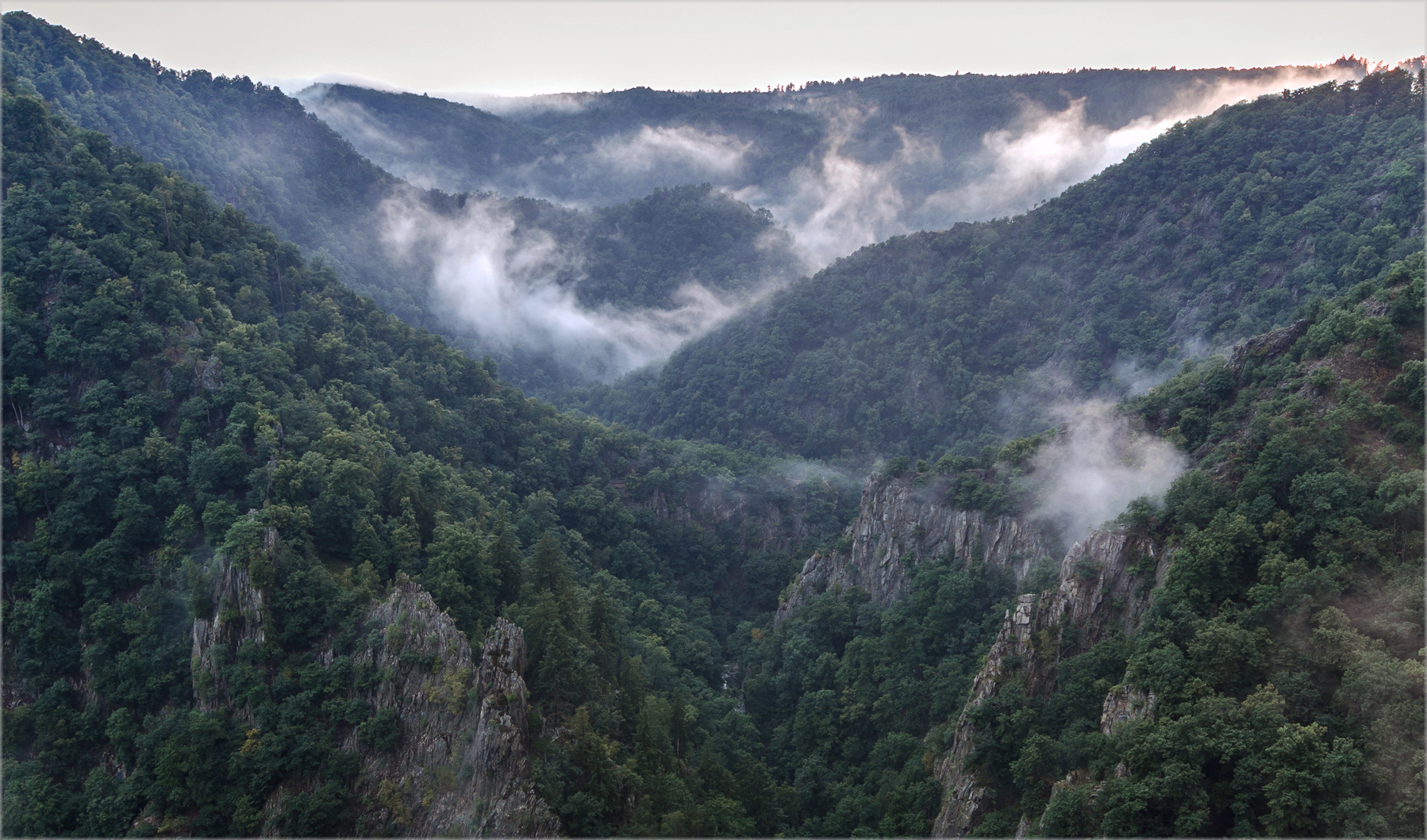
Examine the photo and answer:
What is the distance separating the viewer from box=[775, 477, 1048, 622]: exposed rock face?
70.8 meters

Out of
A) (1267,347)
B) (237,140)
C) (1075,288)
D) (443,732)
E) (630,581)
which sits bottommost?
(443,732)

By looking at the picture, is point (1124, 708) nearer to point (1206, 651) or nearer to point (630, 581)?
point (1206, 651)

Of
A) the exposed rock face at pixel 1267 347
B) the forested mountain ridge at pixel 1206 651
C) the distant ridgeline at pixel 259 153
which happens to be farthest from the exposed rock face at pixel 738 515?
the distant ridgeline at pixel 259 153

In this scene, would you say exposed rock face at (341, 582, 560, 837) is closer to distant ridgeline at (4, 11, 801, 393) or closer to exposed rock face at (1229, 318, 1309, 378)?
exposed rock face at (1229, 318, 1309, 378)

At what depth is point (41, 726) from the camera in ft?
172

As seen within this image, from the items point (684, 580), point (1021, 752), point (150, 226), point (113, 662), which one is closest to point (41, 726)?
point (113, 662)

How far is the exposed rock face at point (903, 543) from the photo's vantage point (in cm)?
7081

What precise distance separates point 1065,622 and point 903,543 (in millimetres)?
→ 27178

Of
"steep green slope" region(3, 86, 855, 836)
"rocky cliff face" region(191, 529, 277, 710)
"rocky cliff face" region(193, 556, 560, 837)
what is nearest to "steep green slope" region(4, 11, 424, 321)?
"steep green slope" region(3, 86, 855, 836)

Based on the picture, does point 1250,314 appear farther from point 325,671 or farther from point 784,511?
point 325,671

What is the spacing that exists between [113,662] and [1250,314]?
342ft

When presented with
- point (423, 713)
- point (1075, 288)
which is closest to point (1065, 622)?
point (423, 713)

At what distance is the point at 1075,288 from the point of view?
130625 millimetres

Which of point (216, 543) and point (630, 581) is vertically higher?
point (216, 543)
